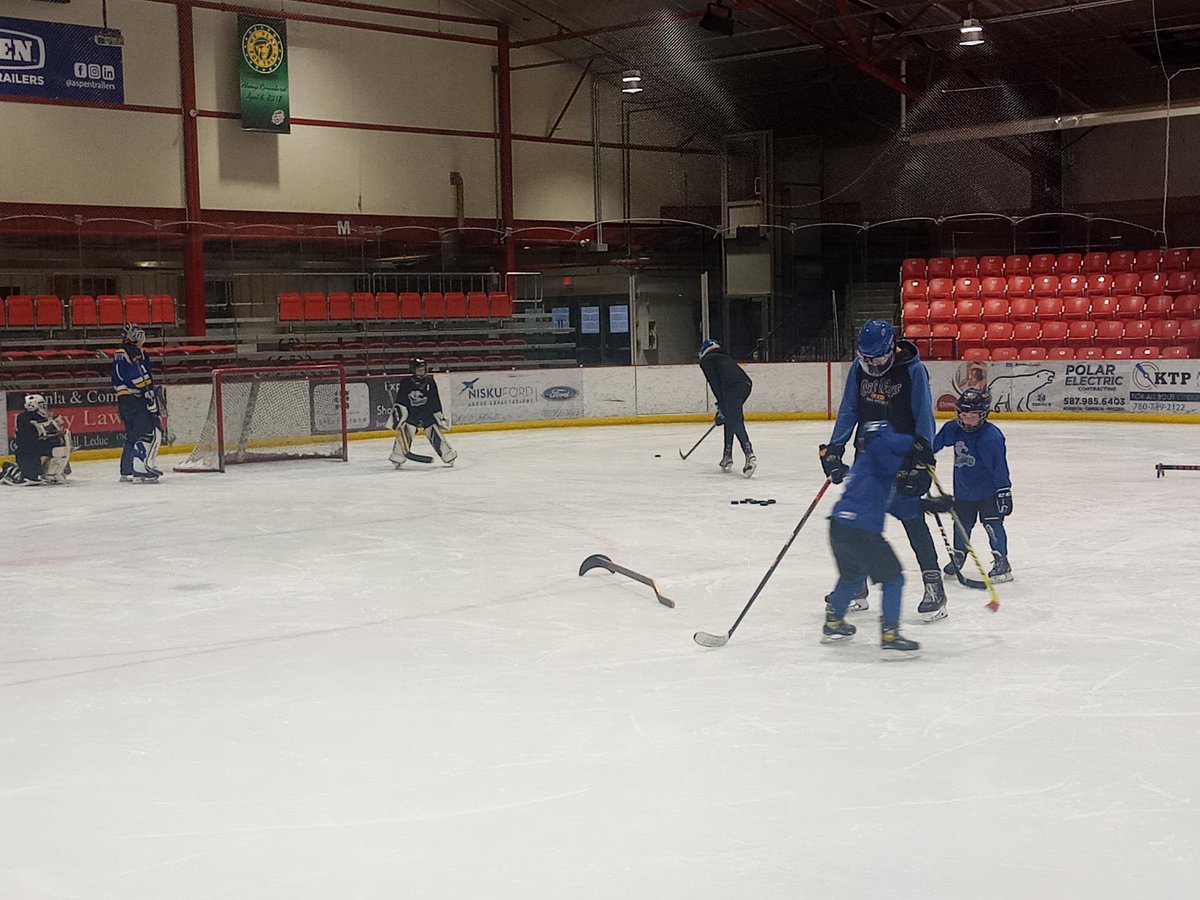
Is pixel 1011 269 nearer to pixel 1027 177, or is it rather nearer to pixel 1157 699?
pixel 1027 177

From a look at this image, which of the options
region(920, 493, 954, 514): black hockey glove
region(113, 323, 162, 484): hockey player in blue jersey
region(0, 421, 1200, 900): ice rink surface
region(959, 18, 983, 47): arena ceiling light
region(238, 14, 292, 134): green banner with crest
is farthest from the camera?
region(238, 14, 292, 134): green banner with crest

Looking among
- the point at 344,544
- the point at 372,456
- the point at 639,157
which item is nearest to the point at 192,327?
the point at 372,456

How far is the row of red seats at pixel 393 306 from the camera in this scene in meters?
15.6

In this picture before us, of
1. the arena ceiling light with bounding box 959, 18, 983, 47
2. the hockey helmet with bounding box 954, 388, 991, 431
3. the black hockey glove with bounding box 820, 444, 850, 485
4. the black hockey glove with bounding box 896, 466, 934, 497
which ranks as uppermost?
the arena ceiling light with bounding box 959, 18, 983, 47

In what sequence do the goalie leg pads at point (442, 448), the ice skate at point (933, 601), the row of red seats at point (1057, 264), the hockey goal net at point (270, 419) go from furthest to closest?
the row of red seats at point (1057, 264) → the hockey goal net at point (270, 419) → the goalie leg pads at point (442, 448) → the ice skate at point (933, 601)

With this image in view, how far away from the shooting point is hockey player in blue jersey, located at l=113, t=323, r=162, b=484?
10.9 m

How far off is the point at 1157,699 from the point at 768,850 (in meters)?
1.76

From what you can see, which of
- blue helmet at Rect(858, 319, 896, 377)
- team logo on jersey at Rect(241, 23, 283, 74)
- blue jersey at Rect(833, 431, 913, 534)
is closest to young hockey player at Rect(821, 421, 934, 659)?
blue jersey at Rect(833, 431, 913, 534)

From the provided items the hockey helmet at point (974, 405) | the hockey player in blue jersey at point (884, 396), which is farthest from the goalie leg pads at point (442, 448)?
the hockey player in blue jersey at point (884, 396)

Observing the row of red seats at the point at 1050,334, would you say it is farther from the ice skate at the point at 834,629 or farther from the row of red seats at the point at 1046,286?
the ice skate at the point at 834,629

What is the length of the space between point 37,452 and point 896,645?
833 cm

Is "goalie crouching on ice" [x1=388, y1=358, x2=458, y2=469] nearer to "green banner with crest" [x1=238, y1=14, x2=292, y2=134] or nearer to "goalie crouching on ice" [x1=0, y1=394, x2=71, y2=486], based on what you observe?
"goalie crouching on ice" [x1=0, y1=394, x2=71, y2=486]

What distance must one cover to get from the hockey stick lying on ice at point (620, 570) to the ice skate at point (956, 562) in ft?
4.30

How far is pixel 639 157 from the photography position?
70.5 feet
